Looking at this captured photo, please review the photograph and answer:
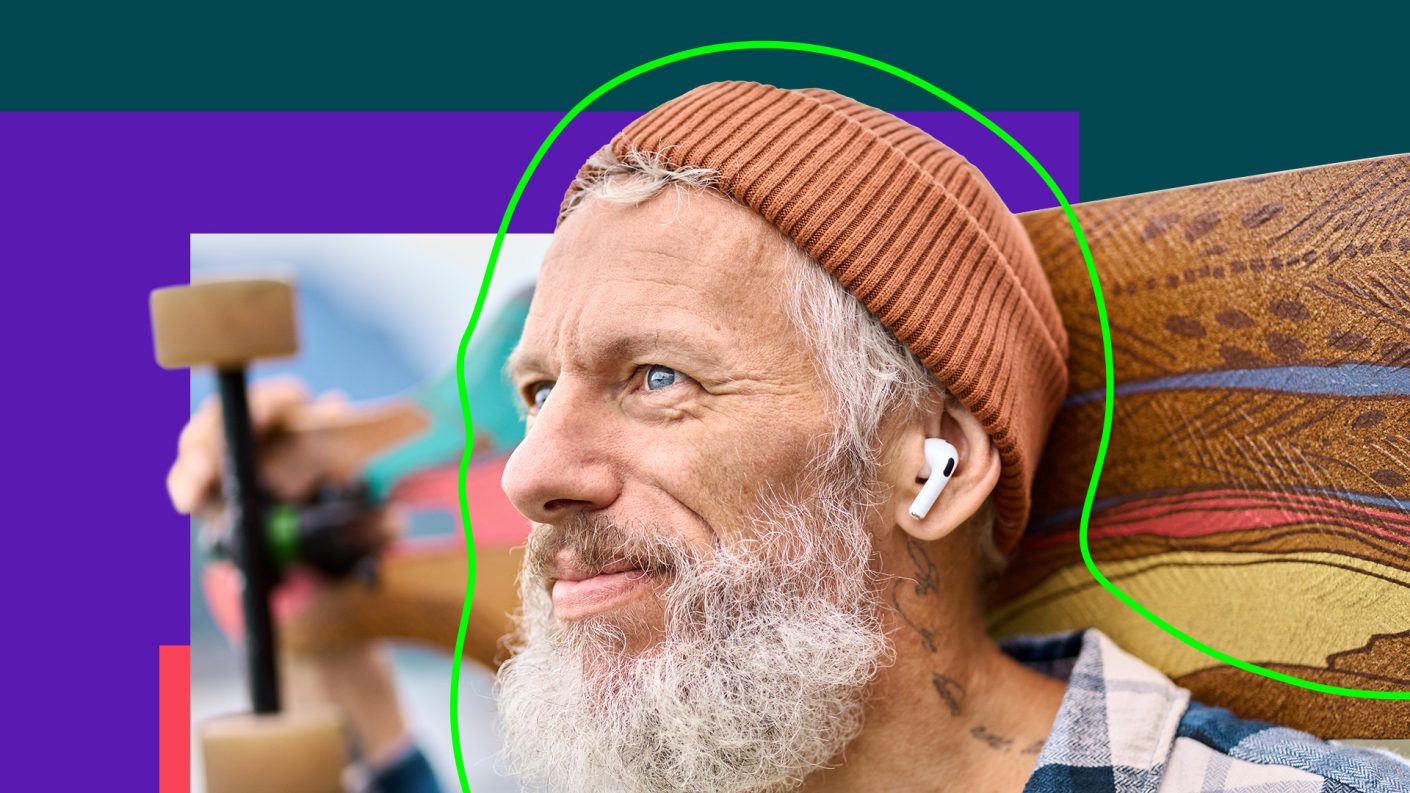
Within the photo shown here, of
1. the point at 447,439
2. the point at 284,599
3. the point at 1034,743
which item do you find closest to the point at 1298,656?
the point at 1034,743

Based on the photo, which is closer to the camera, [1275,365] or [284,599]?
[1275,365]

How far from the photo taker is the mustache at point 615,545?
132cm

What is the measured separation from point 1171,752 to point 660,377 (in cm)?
85

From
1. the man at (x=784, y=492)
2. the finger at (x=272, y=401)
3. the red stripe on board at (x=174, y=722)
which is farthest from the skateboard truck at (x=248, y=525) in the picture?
the man at (x=784, y=492)

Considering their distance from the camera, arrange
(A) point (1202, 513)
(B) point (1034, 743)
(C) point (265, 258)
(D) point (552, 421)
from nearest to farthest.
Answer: (D) point (552, 421) → (B) point (1034, 743) → (A) point (1202, 513) → (C) point (265, 258)

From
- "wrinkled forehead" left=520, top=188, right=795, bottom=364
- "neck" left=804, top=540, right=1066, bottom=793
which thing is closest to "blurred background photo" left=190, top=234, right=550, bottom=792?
"wrinkled forehead" left=520, top=188, right=795, bottom=364

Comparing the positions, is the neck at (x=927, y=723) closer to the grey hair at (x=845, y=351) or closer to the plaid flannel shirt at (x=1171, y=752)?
the plaid flannel shirt at (x=1171, y=752)

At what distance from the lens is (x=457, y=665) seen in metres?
1.67

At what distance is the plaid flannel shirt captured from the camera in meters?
1.32

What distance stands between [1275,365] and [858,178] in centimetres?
69

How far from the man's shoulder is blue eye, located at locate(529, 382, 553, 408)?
994 millimetres

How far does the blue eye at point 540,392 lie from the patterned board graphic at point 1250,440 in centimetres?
86

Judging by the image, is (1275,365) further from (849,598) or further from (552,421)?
(552,421)

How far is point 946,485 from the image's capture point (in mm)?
1443
